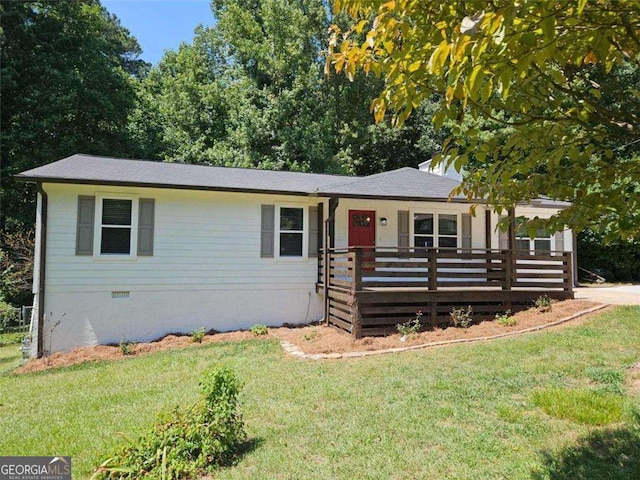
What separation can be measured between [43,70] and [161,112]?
7.71 meters

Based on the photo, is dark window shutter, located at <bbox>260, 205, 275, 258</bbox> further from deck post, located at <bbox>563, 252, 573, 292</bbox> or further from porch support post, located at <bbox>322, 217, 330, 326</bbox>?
deck post, located at <bbox>563, 252, 573, 292</bbox>

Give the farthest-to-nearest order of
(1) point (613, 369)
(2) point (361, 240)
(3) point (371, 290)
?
1. (2) point (361, 240)
2. (3) point (371, 290)
3. (1) point (613, 369)

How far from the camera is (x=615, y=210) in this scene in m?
2.28

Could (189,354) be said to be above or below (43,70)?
below

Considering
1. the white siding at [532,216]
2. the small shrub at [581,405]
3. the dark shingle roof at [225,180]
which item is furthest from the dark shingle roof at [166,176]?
the small shrub at [581,405]

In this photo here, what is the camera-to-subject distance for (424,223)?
1192 cm

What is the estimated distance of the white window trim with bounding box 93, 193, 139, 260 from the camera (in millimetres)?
9516

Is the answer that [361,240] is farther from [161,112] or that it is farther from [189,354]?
[161,112]

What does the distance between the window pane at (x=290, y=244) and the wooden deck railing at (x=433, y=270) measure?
0.67 m

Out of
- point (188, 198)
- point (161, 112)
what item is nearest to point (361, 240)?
point (188, 198)

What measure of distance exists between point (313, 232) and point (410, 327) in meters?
3.80

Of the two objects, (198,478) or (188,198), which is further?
(188,198)

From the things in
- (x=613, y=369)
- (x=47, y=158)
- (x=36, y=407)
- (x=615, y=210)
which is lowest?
(x=36, y=407)

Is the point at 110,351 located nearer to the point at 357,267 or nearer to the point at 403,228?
the point at 357,267
